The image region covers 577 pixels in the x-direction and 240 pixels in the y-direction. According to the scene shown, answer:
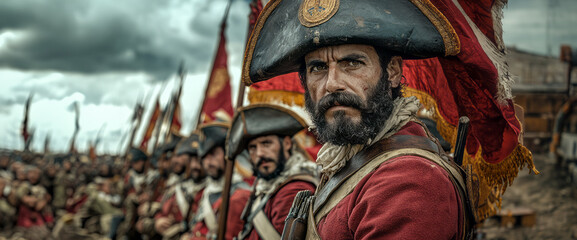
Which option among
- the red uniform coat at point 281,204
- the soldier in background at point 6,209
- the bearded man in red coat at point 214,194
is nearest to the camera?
the red uniform coat at point 281,204

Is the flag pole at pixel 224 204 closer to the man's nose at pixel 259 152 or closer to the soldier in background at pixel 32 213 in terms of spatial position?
the man's nose at pixel 259 152

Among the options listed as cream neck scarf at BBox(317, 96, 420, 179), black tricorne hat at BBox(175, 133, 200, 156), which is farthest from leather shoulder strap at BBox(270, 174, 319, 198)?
black tricorne hat at BBox(175, 133, 200, 156)

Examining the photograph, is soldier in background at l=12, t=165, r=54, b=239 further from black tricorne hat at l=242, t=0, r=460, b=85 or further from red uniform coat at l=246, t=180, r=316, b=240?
black tricorne hat at l=242, t=0, r=460, b=85

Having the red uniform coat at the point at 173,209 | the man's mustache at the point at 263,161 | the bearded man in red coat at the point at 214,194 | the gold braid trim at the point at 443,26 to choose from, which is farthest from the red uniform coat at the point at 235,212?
the gold braid trim at the point at 443,26

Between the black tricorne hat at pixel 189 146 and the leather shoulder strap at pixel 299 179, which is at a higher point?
the leather shoulder strap at pixel 299 179

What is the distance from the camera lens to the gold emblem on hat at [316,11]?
5.96 ft

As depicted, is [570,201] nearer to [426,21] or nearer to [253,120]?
[253,120]

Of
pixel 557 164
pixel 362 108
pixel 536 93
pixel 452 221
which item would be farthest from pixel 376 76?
pixel 536 93

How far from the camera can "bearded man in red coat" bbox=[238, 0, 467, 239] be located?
4.98ft

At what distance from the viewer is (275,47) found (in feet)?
6.99

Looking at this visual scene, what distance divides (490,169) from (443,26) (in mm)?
861

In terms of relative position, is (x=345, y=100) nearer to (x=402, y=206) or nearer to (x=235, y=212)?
(x=402, y=206)

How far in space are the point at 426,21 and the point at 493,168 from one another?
881 mm

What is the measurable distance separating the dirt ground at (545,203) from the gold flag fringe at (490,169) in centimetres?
502
